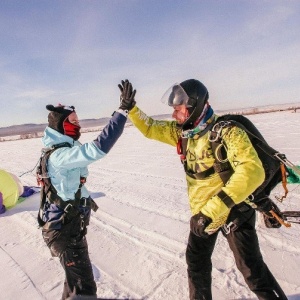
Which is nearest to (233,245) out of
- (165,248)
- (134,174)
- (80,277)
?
(80,277)

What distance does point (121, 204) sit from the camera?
234 inches

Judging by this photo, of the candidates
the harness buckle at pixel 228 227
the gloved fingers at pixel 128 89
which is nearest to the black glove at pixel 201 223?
the harness buckle at pixel 228 227

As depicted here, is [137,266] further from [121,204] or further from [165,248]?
[121,204]

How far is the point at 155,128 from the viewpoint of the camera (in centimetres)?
291

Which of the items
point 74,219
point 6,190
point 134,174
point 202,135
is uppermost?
point 202,135

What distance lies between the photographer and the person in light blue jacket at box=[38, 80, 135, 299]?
92.1 inches

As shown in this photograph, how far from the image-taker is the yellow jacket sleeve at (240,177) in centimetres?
188

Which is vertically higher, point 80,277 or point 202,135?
point 202,135

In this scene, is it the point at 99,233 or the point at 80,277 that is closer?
the point at 80,277

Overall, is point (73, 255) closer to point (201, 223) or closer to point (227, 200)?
point (201, 223)

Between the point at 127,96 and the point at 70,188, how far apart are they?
1.05 meters

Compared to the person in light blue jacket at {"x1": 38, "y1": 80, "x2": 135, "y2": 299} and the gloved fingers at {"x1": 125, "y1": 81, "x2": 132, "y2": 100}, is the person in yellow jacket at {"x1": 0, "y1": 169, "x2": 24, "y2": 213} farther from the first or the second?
the gloved fingers at {"x1": 125, "y1": 81, "x2": 132, "y2": 100}

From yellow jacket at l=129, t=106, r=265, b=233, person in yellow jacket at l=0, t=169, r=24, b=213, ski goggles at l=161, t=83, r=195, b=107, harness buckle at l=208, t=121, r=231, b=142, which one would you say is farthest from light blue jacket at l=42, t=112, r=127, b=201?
person in yellow jacket at l=0, t=169, r=24, b=213

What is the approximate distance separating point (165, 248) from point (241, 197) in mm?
2341
